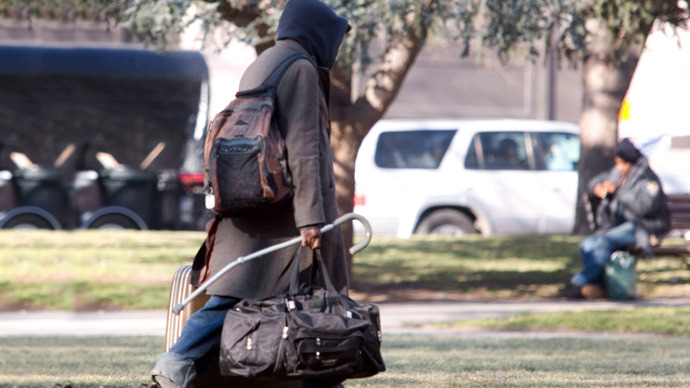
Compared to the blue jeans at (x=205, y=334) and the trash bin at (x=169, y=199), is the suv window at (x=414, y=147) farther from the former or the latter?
the blue jeans at (x=205, y=334)

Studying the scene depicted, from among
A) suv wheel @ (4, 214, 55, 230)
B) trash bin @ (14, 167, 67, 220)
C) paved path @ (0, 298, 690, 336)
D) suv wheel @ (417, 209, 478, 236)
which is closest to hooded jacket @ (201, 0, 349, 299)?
paved path @ (0, 298, 690, 336)

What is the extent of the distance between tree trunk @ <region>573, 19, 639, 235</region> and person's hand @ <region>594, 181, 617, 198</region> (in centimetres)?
338

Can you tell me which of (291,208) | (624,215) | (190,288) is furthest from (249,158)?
(624,215)

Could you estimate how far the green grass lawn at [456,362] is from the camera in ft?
19.0

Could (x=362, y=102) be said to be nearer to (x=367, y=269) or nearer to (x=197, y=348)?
(x=367, y=269)

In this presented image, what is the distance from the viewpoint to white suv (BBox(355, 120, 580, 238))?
15.5 meters

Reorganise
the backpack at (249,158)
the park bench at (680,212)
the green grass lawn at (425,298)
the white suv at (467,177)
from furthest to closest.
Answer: the white suv at (467,177), the park bench at (680,212), the green grass lawn at (425,298), the backpack at (249,158)

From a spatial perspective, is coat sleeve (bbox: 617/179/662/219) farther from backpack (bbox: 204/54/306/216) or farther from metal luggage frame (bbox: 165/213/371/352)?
backpack (bbox: 204/54/306/216)

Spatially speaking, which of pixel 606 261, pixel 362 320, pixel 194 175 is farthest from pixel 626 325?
pixel 194 175

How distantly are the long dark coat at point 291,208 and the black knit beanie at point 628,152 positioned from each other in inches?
277

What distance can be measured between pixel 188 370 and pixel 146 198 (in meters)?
12.6

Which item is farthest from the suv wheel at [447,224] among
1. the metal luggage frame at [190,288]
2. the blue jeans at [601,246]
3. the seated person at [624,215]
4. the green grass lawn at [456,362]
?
the metal luggage frame at [190,288]

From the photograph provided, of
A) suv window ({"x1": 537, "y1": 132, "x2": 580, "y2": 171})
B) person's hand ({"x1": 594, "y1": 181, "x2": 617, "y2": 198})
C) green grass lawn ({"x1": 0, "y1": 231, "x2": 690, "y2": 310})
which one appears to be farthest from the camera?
suv window ({"x1": 537, "y1": 132, "x2": 580, "y2": 171})

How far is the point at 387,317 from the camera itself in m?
9.75
